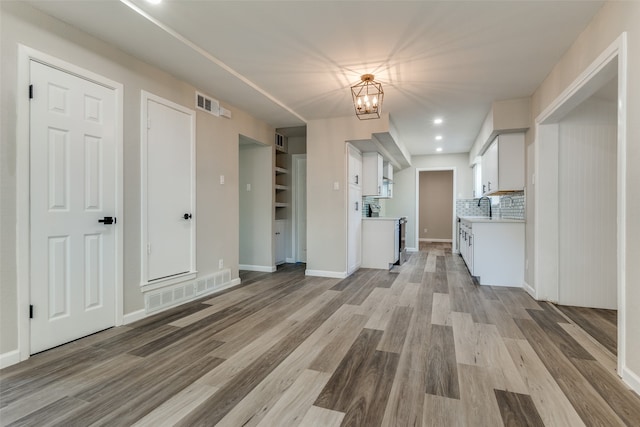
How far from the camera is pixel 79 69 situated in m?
2.45

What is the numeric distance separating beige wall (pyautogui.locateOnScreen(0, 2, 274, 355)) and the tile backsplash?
4071mm

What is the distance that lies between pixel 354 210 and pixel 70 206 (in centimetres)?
375

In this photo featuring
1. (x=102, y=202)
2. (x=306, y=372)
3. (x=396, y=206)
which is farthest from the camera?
(x=396, y=206)

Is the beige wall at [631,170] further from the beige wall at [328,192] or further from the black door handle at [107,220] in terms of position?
the black door handle at [107,220]

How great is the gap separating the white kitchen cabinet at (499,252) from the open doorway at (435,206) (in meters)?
5.84

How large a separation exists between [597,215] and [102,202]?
479cm

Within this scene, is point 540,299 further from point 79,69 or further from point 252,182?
point 79,69

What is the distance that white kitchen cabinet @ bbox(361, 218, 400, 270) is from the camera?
5.34m

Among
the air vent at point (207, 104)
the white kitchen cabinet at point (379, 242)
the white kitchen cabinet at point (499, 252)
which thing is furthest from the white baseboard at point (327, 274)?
the air vent at point (207, 104)

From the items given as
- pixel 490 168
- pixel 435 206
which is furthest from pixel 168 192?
pixel 435 206

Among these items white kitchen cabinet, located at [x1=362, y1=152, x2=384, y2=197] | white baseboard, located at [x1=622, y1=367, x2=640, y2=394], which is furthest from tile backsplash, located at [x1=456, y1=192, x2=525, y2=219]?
white baseboard, located at [x1=622, y1=367, x2=640, y2=394]

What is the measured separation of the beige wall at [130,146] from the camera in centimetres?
204

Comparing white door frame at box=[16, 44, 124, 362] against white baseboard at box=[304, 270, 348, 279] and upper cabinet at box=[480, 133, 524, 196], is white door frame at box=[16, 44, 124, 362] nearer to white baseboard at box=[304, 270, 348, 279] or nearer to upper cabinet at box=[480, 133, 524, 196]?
white baseboard at box=[304, 270, 348, 279]

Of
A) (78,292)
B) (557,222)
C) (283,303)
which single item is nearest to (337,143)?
(283,303)
